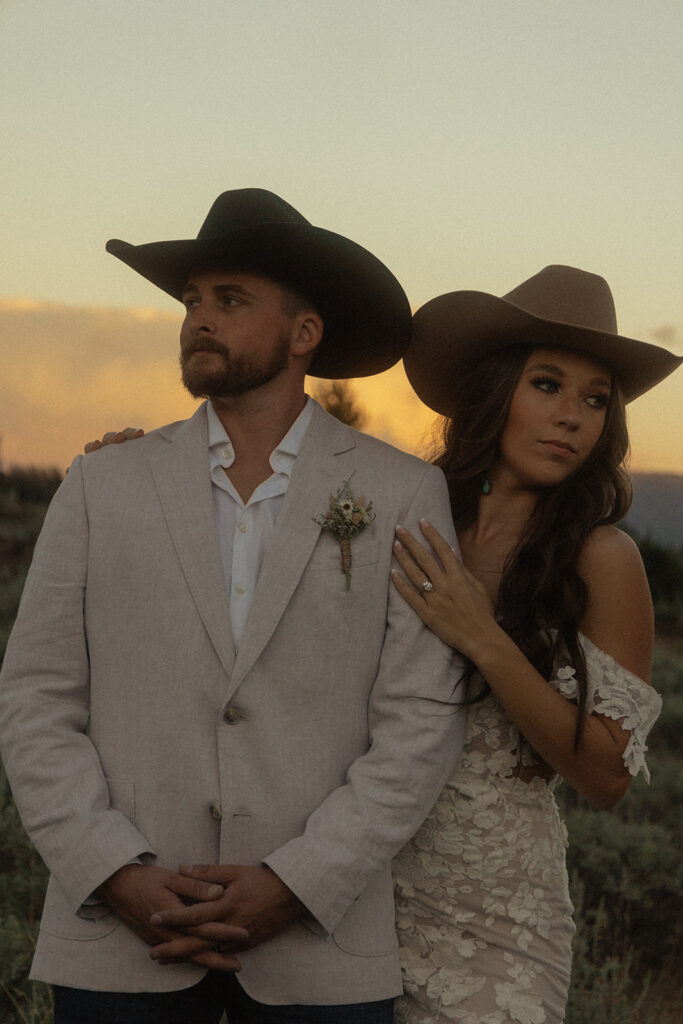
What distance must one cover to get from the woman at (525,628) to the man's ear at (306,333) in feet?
1.86

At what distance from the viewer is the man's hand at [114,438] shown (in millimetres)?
3184

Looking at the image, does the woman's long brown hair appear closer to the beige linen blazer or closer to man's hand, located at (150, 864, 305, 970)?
the beige linen blazer

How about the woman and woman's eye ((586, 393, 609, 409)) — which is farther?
woman's eye ((586, 393, 609, 409))

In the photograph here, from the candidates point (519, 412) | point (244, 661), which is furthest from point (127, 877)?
point (519, 412)

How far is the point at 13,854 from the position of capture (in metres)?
5.90

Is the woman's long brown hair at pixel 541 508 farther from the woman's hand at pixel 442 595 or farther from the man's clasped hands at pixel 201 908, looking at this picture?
the man's clasped hands at pixel 201 908

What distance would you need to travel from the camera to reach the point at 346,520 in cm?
293

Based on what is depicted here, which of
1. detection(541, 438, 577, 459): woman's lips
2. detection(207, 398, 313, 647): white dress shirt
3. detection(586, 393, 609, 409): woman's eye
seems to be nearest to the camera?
detection(207, 398, 313, 647): white dress shirt

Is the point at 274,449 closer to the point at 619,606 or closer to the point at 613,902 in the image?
the point at 619,606

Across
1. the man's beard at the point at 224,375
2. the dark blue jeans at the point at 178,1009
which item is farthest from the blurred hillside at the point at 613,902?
the man's beard at the point at 224,375

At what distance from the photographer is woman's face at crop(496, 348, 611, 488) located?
3.38 m

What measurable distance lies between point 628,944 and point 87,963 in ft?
14.1

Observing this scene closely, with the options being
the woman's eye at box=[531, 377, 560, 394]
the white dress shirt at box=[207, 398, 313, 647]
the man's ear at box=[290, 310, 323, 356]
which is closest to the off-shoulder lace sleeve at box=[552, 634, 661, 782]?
the woman's eye at box=[531, 377, 560, 394]

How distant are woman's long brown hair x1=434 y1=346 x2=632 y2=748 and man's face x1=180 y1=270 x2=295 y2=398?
76 centimetres
